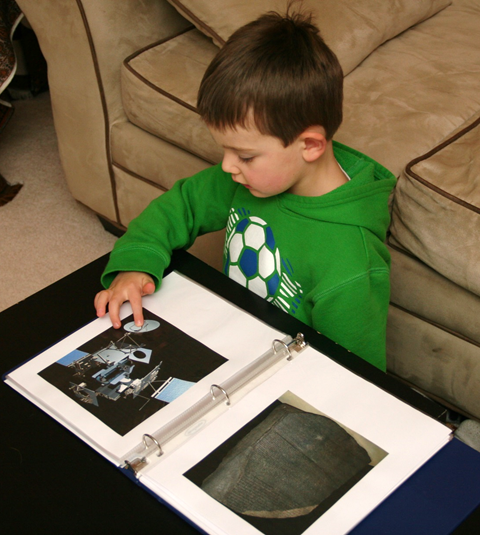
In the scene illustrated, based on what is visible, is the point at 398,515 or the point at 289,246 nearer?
the point at 398,515

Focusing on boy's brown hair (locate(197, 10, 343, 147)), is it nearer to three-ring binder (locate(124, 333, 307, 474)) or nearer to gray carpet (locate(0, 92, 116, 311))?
three-ring binder (locate(124, 333, 307, 474))

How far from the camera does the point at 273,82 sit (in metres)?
0.79

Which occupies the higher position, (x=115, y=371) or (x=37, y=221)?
(x=115, y=371)

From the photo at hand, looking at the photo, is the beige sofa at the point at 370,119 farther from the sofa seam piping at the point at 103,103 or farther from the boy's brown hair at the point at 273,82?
the boy's brown hair at the point at 273,82

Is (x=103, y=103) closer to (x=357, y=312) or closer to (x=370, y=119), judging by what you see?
(x=370, y=119)

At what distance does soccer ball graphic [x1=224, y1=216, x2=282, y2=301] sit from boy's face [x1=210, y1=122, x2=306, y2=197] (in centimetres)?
10

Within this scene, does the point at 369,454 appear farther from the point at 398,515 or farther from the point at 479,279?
the point at 479,279

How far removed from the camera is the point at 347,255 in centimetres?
86

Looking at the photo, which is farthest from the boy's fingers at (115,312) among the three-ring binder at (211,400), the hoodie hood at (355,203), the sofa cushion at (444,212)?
the sofa cushion at (444,212)

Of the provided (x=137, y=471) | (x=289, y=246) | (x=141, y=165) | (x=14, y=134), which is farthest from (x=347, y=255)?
(x=14, y=134)

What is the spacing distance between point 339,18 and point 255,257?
26.8 inches

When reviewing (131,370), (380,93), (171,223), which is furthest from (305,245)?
(380,93)

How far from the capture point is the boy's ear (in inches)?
A: 33.3

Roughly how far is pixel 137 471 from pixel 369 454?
8.9 inches
